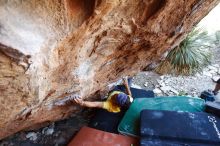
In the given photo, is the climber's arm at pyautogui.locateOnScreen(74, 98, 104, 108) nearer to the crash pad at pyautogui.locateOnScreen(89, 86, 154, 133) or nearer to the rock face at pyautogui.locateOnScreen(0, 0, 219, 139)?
the rock face at pyautogui.locateOnScreen(0, 0, 219, 139)

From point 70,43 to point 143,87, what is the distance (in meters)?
3.86

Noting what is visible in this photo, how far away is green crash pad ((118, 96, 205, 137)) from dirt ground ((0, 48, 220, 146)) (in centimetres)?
80

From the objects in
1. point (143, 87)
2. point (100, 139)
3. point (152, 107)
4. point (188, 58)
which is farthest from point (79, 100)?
point (188, 58)

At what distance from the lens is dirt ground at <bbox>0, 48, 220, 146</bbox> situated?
410cm

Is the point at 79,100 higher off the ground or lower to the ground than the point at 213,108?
higher

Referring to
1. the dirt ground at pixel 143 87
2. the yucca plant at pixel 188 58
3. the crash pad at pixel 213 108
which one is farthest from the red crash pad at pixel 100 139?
the yucca plant at pixel 188 58

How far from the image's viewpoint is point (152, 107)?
418cm

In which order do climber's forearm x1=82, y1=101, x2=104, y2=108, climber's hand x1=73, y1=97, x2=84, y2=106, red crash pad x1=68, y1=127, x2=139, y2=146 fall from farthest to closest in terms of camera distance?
climber's forearm x1=82, y1=101, x2=104, y2=108
red crash pad x1=68, y1=127, x2=139, y2=146
climber's hand x1=73, y1=97, x2=84, y2=106

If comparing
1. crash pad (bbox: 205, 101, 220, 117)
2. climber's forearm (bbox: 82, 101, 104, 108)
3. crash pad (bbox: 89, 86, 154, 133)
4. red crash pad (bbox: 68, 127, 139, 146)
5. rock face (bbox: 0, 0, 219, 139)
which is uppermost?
rock face (bbox: 0, 0, 219, 139)

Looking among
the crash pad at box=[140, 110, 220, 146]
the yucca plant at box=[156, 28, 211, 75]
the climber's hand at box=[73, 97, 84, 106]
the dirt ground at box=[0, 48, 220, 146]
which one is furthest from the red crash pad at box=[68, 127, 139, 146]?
the yucca plant at box=[156, 28, 211, 75]

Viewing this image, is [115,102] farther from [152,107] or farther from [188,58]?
[188,58]

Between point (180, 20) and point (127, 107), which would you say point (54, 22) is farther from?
point (127, 107)

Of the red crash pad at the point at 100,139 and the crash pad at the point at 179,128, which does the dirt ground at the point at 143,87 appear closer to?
the red crash pad at the point at 100,139

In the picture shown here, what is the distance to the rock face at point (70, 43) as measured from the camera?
1.95 meters
